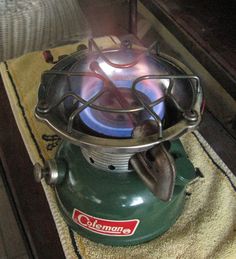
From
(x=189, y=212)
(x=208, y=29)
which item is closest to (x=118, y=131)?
(x=189, y=212)

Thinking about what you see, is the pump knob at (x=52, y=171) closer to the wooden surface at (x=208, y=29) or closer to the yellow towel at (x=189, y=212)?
the yellow towel at (x=189, y=212)

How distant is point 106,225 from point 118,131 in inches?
6.7

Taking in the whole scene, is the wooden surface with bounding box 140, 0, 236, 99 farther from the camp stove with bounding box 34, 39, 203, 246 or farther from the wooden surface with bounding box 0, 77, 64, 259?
the wooden surface with bounding box 0, 77, 64, 259

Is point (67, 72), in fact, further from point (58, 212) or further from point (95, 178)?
point (58, 212)

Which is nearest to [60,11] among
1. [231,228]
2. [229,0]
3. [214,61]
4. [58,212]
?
[229,0]

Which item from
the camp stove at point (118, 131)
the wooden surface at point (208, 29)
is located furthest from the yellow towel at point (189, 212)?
the wooden surface at point (208, 29)

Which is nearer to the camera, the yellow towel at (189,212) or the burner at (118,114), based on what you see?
the burner at (118,114)

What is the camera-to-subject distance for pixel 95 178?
62 cm

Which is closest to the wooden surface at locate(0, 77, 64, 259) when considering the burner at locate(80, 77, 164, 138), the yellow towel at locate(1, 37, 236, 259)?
the yellow towel at locate(1, 37, 236, 259)

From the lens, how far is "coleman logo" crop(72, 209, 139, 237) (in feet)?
2.04

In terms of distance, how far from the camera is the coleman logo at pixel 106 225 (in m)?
0.62

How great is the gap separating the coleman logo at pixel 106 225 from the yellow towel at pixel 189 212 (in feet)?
0.14

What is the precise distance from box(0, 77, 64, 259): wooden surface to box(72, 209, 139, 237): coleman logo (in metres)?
0.08

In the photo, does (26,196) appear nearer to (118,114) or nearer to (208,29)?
(118,114)
